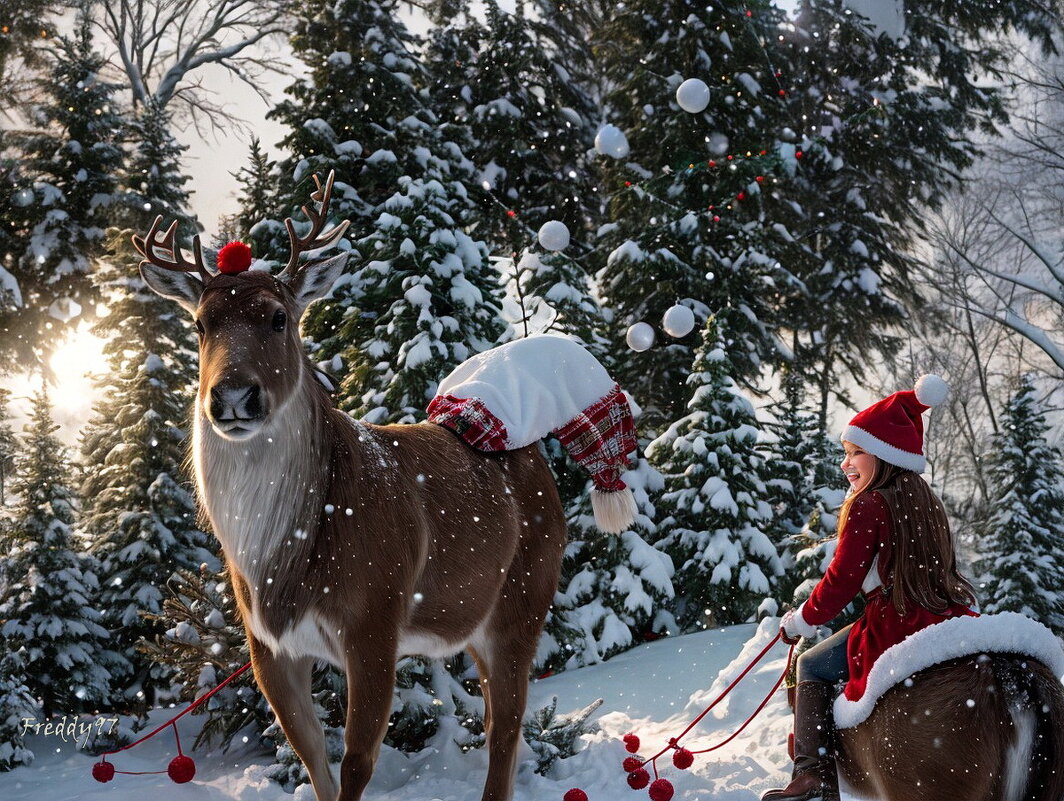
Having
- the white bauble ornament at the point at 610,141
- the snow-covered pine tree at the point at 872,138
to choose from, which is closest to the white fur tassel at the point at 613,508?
the white bauble ornament at the point at 610,141

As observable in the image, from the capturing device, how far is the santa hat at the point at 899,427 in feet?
12.1

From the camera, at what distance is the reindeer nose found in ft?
9.96

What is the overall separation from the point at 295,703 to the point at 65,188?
1289 cm

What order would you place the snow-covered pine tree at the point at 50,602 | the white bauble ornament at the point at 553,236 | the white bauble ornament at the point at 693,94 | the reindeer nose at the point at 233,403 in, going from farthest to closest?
the white bauble ornament at the point at 693,94
the white bauble ornament at the point at 553,236
the snow-covered pine tree at the point at 50,602
the reindeer nose at the point at 233,403

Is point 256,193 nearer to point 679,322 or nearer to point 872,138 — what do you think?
point 679,322

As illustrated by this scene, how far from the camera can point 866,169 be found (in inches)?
746

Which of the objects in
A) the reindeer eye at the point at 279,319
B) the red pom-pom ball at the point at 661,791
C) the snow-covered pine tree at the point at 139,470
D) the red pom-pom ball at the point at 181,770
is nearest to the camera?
the reindeer eye at the point at 279,319

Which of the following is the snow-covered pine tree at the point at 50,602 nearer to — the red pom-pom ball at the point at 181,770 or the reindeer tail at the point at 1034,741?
the red pom-pom ball at the point at 181,770

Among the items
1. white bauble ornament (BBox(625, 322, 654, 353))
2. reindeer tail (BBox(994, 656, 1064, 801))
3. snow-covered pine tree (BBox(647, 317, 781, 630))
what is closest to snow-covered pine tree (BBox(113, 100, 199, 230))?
white bauble ornament (BBox(625, 322, 654, 353))

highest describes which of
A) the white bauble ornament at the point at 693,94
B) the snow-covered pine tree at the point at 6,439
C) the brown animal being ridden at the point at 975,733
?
the white bauble ornament at the point at 693,94

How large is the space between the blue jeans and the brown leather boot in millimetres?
39

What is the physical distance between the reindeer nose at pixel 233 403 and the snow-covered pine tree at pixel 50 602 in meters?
5.65

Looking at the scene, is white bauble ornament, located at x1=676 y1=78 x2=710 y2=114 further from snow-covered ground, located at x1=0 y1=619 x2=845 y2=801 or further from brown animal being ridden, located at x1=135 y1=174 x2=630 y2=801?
brown animal being ridden, located at x1=135 y1=174 x2=630 y2=801

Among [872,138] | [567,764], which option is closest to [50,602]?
[567,764]
